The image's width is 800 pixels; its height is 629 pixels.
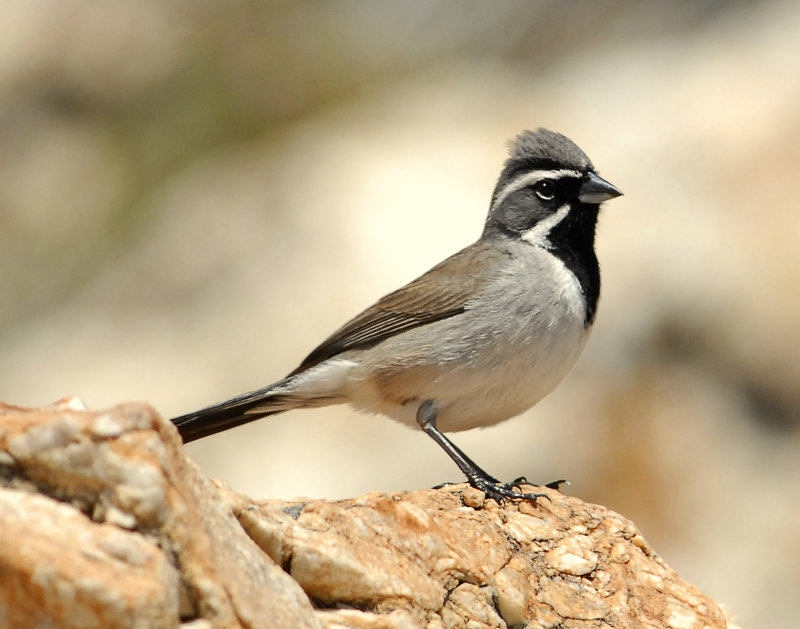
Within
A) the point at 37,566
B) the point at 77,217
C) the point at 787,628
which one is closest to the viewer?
the point at 37,566

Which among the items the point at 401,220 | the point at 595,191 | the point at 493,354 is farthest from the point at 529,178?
the point at 401,220

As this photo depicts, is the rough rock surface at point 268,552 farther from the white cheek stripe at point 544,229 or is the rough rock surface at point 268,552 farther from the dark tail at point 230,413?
the white cheek stripe at point 544,229

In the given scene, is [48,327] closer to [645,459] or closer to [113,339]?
[113,339]

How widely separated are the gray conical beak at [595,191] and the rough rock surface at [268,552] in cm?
186

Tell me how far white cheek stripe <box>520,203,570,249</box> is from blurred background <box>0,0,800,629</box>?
11.1 ft

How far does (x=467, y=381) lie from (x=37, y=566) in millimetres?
3601

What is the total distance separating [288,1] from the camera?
15.4 meters

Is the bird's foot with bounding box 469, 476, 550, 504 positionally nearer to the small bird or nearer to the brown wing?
the small bird

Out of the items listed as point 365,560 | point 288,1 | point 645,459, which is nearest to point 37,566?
point 365,560

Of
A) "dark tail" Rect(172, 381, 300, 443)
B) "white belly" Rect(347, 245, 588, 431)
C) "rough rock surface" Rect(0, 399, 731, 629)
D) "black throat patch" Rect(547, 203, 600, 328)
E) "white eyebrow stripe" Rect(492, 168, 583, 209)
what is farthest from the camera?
"white eyebrow stripe" Rect(492, 168, 583, 209)

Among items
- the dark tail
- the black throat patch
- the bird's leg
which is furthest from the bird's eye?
the dark tail

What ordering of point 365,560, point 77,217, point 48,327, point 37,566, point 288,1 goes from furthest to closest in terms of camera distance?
1. point 288,1
2. point 77,217
3. point 48,327
4. point 365,560
5. point 37,566

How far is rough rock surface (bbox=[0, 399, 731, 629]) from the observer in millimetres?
2939

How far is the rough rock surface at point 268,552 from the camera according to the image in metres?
2.94
